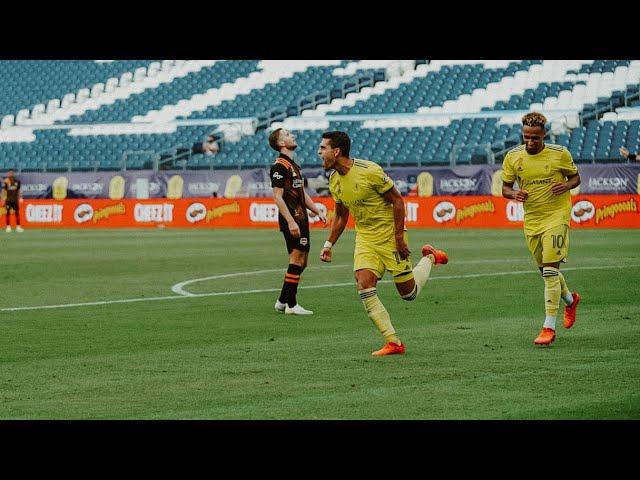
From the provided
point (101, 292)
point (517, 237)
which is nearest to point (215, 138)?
point (517, 237)

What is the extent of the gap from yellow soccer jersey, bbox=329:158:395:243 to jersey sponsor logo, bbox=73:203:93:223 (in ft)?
107

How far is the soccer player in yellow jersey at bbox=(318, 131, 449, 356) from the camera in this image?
399 inches

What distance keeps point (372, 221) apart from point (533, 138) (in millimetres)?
1684

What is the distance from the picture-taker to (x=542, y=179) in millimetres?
11000

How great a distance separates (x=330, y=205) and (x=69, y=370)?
27.9 m

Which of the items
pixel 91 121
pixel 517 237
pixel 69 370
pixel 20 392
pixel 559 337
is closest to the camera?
pixel 20 392

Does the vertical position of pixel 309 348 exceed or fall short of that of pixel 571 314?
it falls short

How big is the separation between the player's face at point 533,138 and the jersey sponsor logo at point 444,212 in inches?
1035

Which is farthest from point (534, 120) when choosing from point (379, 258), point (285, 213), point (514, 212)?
point (514, 212)

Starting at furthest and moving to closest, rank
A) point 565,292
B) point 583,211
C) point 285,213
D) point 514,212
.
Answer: point 514,212 → point 583,211 → point 285,213 → point 565,292

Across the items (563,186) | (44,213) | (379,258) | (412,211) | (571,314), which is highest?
(563,186)

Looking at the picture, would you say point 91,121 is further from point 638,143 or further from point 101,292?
point 101,292

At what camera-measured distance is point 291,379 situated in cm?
880

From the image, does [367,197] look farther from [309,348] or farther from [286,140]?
[286,140]
